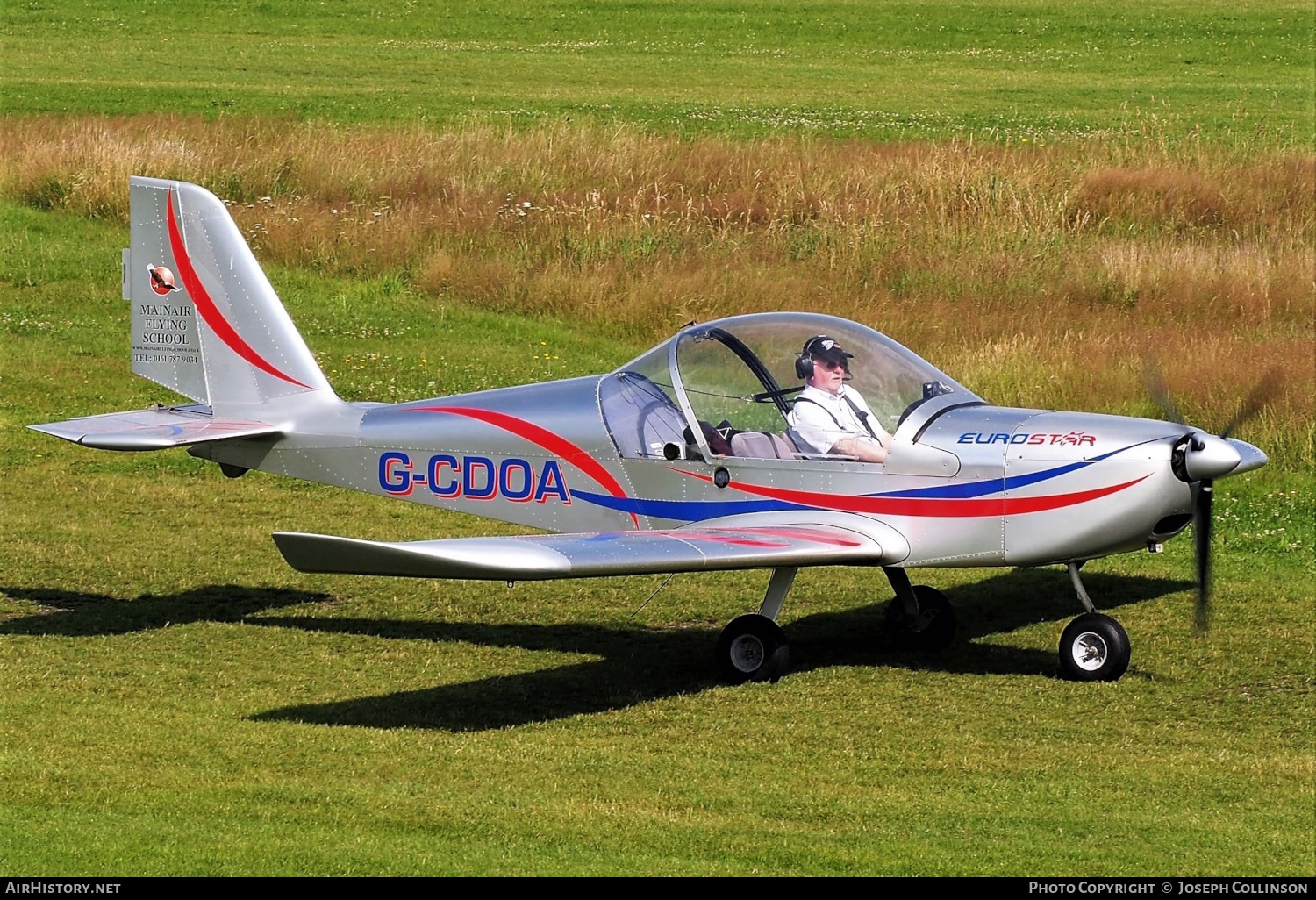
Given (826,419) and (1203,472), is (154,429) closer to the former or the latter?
(826,419)

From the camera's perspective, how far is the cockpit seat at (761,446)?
10211 millimetres

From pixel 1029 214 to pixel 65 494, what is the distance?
12.6 m

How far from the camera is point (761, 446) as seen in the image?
1028 cm

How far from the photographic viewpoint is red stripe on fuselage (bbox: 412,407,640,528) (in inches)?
419

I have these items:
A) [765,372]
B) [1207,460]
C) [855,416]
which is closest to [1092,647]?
[1207,460]

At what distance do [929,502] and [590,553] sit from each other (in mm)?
2150

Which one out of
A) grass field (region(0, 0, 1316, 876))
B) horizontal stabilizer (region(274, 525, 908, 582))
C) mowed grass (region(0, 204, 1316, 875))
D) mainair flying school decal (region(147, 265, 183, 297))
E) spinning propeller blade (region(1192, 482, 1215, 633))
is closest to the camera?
mowed grass (region(0, 204, 1316, 875))

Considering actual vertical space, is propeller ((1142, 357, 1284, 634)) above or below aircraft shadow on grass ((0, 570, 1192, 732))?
above

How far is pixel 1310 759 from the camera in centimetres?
841

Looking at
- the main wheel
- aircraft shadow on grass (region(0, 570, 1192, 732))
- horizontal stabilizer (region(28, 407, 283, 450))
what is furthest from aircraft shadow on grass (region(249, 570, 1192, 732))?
horizontal stabilizer (region(28, 407, 283, 450))

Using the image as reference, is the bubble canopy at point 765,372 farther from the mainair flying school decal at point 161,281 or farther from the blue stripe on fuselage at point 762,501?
the mainair flying school decal at point 161,281

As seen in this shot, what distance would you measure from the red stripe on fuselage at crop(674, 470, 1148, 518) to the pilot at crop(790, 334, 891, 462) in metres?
0.28

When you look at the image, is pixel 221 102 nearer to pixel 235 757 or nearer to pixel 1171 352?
pixel 1171 352

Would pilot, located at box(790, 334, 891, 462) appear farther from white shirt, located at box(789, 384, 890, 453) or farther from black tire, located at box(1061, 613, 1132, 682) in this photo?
black tire, located at box(1061, 613, 1132, 682)
